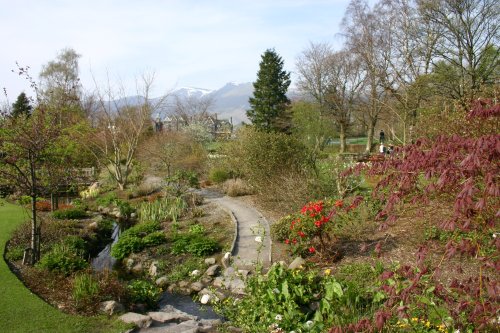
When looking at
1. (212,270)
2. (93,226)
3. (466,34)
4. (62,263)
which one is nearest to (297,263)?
(212,270)

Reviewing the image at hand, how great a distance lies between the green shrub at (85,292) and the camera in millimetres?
6098

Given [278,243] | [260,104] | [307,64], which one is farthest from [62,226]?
[307,64]

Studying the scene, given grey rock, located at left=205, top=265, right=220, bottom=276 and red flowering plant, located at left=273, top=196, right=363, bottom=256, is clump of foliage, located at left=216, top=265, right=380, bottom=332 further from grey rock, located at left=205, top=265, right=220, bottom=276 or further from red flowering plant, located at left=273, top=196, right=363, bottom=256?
grey rock, located at left=205, top=265, right=220, bottom=276

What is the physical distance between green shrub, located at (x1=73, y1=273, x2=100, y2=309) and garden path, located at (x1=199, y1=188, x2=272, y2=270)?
2411 millimetres

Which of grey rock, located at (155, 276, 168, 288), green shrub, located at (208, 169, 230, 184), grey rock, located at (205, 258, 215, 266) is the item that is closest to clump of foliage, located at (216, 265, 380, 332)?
grey rock, located at (155, 276, 168, 288)

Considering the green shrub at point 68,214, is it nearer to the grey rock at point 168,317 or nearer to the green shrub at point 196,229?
the green shrub at point 196,229

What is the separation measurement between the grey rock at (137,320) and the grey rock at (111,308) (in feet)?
0.66

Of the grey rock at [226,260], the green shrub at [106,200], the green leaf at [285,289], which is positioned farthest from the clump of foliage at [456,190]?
the green shrub at [106,200]

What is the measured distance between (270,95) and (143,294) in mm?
26437

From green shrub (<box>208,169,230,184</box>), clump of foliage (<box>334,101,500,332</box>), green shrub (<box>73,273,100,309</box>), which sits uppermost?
clump of foliage (<box>334,101,500,332</box>)

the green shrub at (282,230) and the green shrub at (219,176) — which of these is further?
the green shrub at (219,176)

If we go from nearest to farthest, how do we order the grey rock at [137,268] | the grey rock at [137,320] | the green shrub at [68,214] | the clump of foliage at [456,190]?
the clump of foliage at [456,190], the grey rock at [137,320], the grey rock at [137,268], the green shrub at [68,214]

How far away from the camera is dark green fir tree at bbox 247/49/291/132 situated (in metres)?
31.9

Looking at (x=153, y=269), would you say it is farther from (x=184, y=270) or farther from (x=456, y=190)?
(x=456, y=190)
